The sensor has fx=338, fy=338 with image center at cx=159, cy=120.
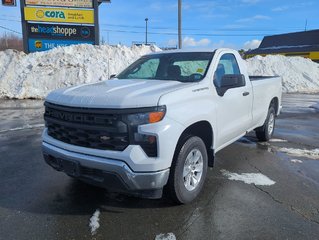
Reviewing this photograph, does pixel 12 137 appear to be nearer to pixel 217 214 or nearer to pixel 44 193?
pixel 44 193

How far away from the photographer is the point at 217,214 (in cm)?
394

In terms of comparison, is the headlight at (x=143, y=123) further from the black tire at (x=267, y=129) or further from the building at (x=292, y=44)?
the building at (x=292, y=44)

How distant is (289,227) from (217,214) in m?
0.79

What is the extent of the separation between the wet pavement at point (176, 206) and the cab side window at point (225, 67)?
59.5 inches

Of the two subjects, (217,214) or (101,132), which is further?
(217,214)

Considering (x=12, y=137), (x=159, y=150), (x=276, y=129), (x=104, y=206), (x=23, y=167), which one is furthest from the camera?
(x=276, y=129)

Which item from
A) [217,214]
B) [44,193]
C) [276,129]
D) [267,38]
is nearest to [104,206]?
[44,193]

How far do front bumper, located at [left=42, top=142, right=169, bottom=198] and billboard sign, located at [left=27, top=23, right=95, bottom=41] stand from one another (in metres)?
17.9

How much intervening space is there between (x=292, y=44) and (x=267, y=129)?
44.3 meters

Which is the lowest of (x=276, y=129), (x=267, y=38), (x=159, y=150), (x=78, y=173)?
(x=276, y=129)

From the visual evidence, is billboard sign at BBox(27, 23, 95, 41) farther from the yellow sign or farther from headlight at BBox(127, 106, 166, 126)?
headlight at BBox(127, 106, 166, 126)

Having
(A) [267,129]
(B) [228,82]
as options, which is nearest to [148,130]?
(B) [228,82]

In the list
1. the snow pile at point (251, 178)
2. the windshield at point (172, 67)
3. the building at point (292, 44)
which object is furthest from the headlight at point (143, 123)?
the building at point (292, 44)

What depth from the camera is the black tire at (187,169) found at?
3844mm
